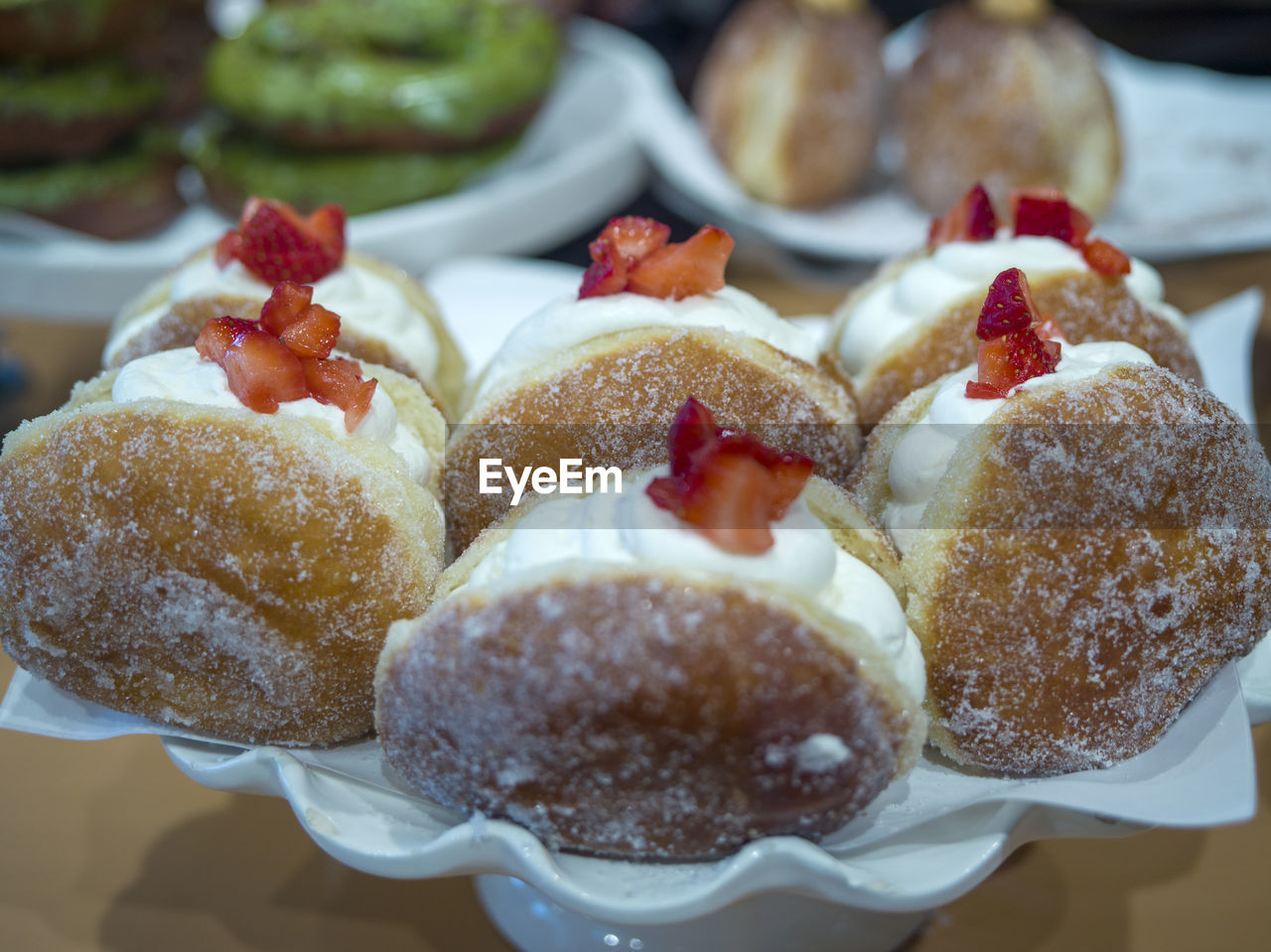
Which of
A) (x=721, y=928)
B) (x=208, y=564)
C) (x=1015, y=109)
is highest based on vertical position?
(x=208, y=564)

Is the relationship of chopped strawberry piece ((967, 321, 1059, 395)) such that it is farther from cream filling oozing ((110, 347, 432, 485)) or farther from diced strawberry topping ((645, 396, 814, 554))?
cream filling oozing ((110, 347, 432, 485))

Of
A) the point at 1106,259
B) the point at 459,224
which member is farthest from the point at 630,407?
the point at 459,224

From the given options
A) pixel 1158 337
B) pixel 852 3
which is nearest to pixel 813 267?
pixel 852 3

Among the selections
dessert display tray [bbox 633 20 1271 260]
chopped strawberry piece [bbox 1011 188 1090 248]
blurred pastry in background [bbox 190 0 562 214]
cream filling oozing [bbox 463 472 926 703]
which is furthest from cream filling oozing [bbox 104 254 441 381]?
dessert display tray [bbox 633 20 1271 260]

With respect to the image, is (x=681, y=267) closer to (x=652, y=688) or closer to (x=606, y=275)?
(x=606, y=275)

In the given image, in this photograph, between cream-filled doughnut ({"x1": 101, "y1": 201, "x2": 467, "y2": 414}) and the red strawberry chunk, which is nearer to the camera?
the red strawberry chunk
